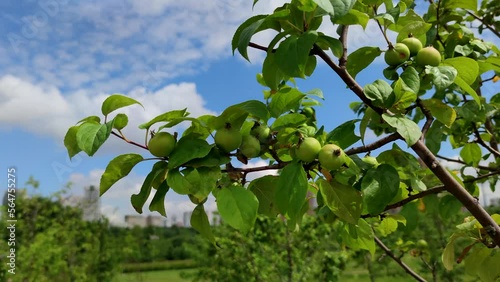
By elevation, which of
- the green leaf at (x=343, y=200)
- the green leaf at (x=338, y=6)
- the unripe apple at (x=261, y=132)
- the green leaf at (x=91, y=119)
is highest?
the green leaf at (x=338, y=6)

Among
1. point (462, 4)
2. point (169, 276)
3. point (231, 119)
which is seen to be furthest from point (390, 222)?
point (169, 276)

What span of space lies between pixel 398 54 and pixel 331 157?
0.41 meters

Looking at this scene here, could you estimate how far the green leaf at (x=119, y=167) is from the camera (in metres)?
1.14

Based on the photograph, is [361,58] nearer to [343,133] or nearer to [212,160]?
[343,133]

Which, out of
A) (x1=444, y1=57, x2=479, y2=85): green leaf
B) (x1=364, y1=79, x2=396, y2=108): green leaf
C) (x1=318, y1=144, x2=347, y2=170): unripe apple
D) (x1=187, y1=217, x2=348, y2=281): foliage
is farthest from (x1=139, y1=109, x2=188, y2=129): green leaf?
(x1=187, y1=217, x2=348, y2=281): foliage

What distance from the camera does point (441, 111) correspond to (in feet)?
4.17

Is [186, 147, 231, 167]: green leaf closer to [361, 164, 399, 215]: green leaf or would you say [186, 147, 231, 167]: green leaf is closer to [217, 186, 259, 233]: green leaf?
[217, 186, 259, 233]: green leaf

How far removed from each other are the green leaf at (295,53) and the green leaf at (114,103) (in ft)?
1.25

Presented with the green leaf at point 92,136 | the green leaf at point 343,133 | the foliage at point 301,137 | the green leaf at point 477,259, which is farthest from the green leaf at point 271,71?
the green leaf at point 477,259

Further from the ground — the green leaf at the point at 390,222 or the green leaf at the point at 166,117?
the green leaf at the point at 166,117

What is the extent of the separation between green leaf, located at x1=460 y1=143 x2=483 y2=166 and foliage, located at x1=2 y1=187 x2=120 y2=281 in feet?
27.4

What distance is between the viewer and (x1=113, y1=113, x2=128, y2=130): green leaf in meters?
1.15

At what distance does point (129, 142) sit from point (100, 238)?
13.7 metres

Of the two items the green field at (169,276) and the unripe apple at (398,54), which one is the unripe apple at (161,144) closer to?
the unripe apple at (398,54)
